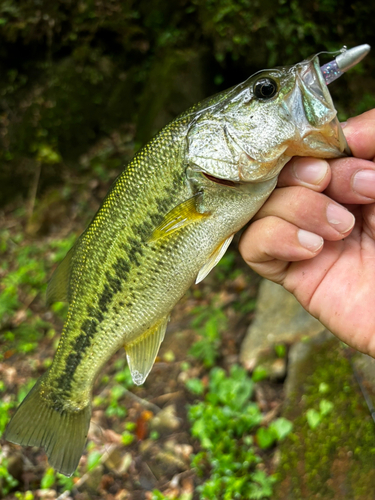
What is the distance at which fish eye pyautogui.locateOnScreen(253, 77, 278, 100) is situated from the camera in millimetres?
1569

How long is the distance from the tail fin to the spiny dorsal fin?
52 centimetres

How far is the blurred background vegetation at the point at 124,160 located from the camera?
316cm

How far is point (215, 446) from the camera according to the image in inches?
118

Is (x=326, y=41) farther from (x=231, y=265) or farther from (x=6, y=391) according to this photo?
(x=6, y=391)

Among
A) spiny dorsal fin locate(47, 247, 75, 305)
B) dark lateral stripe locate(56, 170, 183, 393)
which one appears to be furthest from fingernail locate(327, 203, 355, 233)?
spiny dorsal fin locate(47, 247, 75, 305)

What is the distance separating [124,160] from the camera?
602 cm

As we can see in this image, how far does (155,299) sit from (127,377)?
2312 millimetres

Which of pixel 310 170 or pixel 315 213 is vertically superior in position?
pixel 310 170

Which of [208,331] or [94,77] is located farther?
[94,77]

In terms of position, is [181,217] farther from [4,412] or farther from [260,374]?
[4,412]

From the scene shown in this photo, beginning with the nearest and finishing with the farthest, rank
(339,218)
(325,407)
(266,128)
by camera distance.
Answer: (266,128), (339,218), (325,407)

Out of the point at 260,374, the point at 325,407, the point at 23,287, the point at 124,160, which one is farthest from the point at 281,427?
the point at 124,160

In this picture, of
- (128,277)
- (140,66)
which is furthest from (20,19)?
(128,277)

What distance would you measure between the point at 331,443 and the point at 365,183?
1.86 metres
